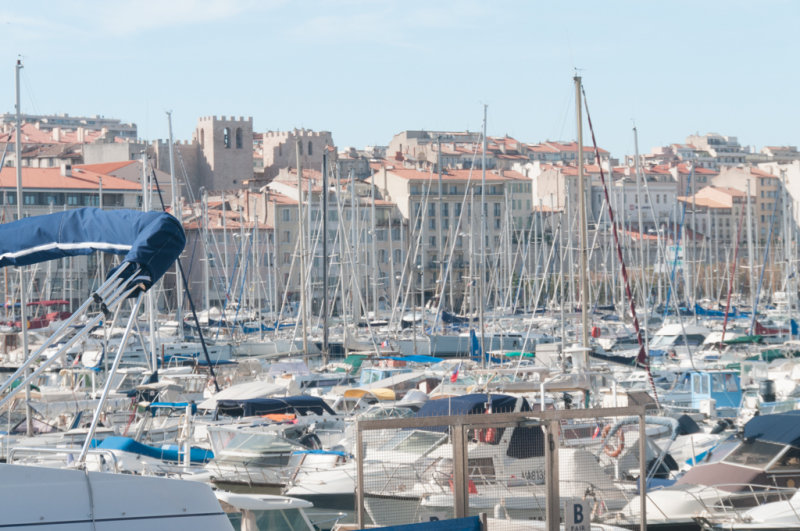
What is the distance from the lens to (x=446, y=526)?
7828 millimetres

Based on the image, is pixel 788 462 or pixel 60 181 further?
pixel 60 181

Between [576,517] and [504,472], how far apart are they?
224cm

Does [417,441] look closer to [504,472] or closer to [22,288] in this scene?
[504,472]

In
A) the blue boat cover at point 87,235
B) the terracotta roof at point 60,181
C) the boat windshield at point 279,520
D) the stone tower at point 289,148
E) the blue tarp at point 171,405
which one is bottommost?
the blue tarp at point 171,405

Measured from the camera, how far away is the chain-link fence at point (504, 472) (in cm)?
889

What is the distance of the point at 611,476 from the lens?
12.0 metres

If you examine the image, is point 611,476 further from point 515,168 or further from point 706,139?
point 706,139

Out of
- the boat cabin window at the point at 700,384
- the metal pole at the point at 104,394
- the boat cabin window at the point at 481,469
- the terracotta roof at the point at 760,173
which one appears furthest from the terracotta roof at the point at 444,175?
the metal pole at the point at 104,394

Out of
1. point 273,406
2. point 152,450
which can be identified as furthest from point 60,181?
point 152,450

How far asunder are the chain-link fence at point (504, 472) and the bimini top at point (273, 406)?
6.22m

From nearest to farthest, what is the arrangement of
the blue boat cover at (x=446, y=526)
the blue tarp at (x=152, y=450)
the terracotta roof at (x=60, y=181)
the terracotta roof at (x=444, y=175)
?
the blue boat cover at (x=446, y=526), the blue tarp at (x=152, y=450), the terracotta roof at (x=60, y=181), the terracotta roof at (x=444, y=175)

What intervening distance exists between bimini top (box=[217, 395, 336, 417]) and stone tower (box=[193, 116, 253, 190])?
90074mm

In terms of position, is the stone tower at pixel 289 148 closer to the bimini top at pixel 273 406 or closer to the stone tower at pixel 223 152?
the stone tower at pixel 223 152

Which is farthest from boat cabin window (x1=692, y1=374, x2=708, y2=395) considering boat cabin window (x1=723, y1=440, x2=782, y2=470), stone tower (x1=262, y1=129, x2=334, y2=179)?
stone tower (x1=262, y1=129, x2=334, y2=179)
